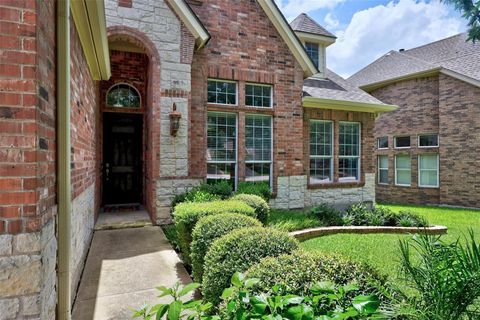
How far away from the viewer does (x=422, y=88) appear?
14.0 metres

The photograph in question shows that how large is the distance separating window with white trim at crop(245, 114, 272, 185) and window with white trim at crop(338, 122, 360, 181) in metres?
3.19

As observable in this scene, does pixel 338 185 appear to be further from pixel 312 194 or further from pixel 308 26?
pixel 308 26

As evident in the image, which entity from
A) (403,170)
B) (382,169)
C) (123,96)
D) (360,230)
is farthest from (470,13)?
(382,169)

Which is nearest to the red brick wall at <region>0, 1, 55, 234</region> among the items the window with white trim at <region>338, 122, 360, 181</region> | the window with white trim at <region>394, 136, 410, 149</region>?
the window with white trim at <region>338, 122, 360, 181</region>

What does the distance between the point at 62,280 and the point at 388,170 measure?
16.0 m

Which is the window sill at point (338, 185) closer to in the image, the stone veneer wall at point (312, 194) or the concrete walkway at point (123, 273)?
the stone veneer wall at point (312, 194)

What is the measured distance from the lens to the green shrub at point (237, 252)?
2.70 m

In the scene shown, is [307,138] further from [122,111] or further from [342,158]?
[122,111]

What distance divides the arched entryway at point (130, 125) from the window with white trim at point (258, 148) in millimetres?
2772

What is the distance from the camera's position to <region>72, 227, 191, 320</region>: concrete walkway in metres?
3.28

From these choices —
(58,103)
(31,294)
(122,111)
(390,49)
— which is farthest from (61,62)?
(390,49)

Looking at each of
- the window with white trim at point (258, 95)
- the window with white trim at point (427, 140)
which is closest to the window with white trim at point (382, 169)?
the window with white trim at point (427, 140)

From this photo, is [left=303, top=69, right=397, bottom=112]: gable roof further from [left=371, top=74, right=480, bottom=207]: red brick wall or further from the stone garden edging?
[left=371, top=74, right=480, bottom=207]: red brick wall

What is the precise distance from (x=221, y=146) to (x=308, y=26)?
6.66 meters
